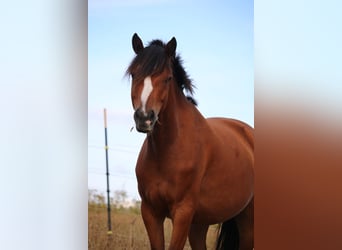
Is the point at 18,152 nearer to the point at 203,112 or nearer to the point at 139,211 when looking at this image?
the point at 139,211

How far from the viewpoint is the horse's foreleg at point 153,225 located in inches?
126

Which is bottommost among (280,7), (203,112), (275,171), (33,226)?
(33,226)

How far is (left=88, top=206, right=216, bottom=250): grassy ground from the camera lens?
3.29 meters

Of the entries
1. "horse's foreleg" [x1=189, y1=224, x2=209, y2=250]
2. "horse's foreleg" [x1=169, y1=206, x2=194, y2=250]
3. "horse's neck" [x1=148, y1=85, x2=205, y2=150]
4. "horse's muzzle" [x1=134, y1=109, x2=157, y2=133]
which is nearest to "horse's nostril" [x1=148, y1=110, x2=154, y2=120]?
"horse's muzzle" [x1=134, y1=109, x2=157, y2=133]

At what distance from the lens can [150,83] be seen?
9.95 ft

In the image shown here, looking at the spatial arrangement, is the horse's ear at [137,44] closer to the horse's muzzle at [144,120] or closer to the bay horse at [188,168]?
the bay horse at [188,168]

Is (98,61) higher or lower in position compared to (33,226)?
higher

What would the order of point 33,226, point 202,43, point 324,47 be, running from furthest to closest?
point 33,226 → point 202,43 → point 324,47

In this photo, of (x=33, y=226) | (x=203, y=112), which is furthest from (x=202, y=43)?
(x=33, y=226)

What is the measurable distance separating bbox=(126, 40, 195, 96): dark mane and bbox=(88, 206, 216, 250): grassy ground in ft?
2.45

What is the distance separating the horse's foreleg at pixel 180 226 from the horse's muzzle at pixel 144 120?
0.46m

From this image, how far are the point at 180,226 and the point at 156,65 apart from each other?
0.84m

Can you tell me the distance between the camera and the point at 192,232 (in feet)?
10.4

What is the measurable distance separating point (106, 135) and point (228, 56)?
2.66 feet
